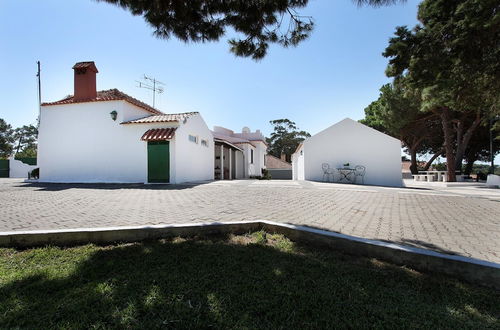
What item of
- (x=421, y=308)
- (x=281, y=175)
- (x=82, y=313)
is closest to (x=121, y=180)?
(x=82, y=313)

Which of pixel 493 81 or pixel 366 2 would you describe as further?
pixel 493 81

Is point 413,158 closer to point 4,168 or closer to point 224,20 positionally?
point 224,20

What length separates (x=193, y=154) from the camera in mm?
14750

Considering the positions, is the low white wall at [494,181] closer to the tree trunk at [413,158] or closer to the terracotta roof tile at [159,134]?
the tree trunk at [413,158]

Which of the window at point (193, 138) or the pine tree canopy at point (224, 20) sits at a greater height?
the pine tree canopy at point (224, 20)

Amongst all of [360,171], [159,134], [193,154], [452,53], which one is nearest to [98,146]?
[159,134]

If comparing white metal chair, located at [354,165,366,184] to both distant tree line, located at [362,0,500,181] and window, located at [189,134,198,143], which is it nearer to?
distant tree line, located at [362,0,500,181]

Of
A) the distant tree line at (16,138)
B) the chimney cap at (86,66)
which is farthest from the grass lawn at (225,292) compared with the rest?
the distant tree line at (16,138)

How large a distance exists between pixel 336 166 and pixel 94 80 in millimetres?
16560

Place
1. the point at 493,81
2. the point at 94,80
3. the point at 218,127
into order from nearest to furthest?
the point at 493,81
the point at 94,80
the point at 218,127

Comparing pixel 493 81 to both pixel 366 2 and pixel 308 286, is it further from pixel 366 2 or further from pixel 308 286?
pixel 308 286

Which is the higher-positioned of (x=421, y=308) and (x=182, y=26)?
(x=182, y=26)

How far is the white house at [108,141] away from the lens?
1270 centimetres

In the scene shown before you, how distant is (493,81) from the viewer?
7.25 meters
